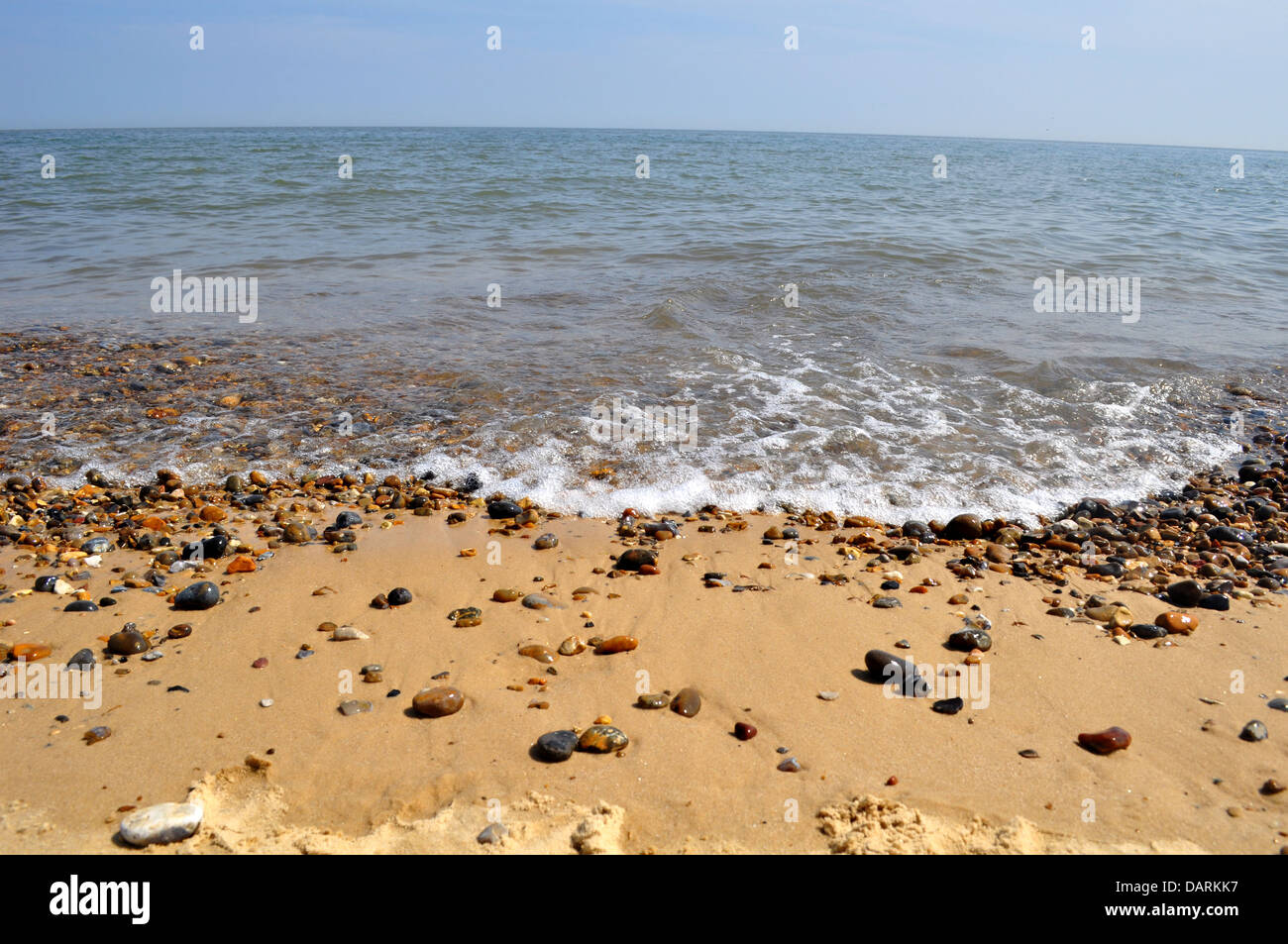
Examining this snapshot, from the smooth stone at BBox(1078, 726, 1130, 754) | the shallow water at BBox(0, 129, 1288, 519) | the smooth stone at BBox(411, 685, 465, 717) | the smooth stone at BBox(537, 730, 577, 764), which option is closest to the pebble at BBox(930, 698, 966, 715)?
the smooth stone at BBox(1078, 726, 1130, 754)

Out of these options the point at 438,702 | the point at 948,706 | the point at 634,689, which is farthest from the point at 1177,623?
the point at 438,702

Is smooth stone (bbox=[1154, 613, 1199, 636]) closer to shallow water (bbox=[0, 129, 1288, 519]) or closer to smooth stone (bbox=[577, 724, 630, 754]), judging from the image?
shallow water (bbox=[0, 129, 1288, 519])

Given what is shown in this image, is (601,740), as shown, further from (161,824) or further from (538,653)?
(161,824)

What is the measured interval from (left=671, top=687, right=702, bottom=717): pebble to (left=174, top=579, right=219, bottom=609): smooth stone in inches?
86.5

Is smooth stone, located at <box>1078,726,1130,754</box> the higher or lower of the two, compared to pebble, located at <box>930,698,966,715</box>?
lower

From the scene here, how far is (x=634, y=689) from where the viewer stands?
3.21 metres

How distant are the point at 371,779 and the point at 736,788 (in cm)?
122

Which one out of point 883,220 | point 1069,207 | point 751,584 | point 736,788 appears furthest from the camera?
point 1069,207

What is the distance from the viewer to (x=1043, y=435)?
6.23m

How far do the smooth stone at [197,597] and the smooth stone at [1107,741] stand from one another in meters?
3.69

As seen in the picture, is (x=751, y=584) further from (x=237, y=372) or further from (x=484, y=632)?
(x=237, y=372)

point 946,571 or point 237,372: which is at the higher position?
point 237,372

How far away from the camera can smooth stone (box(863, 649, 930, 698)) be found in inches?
127
